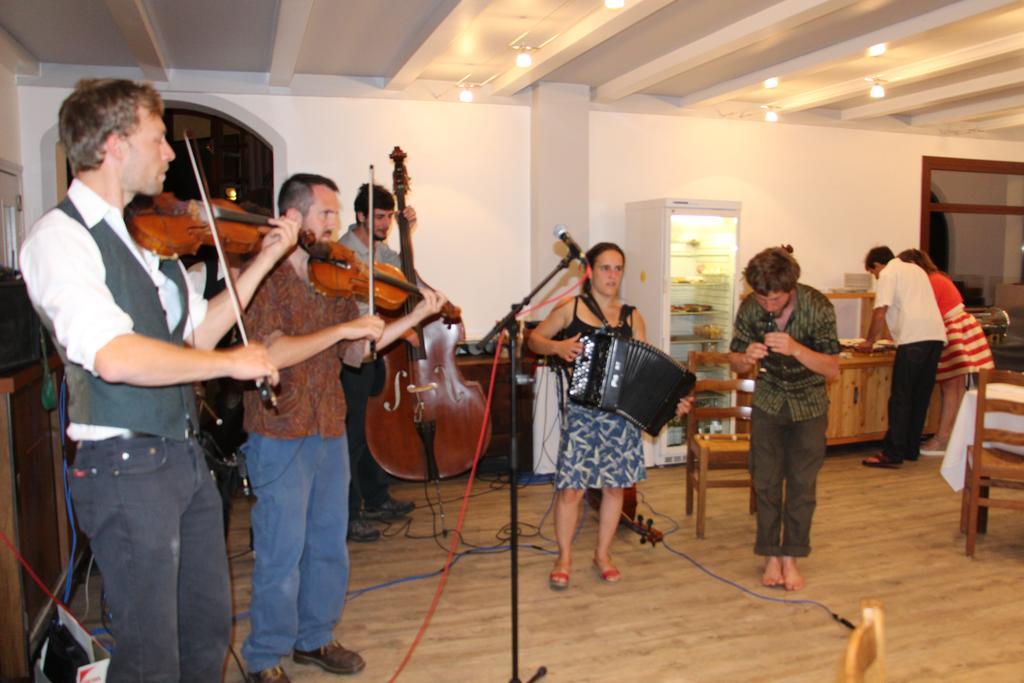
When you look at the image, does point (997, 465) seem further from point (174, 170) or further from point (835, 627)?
point (174, 170)

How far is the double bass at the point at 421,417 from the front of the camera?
3770 millimetres

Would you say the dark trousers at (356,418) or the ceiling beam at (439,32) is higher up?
the ceiling beam at (439,32)

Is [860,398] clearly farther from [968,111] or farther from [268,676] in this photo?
[268,676]

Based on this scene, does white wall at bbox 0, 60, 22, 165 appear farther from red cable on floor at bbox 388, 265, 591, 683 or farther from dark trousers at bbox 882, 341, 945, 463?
dark trousers at bbox 882, 341, 945, 463

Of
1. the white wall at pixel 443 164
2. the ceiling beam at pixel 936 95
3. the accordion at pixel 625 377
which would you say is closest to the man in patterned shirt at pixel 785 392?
the accordion at pixel 625 377

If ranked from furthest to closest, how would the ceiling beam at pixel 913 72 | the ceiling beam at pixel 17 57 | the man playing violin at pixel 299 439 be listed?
1. the ceiling beam at pixel 913 72
2. the ceiling beam at pixel 17 57
3. the man playing violin at pixel 299 439

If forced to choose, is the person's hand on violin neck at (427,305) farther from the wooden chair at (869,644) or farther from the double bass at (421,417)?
the wooden chair at (869,644)

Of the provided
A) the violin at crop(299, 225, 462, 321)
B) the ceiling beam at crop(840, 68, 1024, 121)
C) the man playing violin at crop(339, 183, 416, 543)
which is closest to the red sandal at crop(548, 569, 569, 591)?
the man playing violin at crop(339, 183, 416, 543)

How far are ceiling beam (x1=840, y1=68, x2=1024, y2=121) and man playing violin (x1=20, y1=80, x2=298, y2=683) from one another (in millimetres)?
5635

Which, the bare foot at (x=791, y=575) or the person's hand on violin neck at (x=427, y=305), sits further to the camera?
the bare foot at (x=791, y=575)

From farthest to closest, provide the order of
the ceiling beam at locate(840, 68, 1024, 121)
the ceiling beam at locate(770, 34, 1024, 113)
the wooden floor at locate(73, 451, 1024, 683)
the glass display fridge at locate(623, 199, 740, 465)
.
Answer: the glass display fridge at locate(623, 199, 740, 465)
the ceiling beam at locate(840, 68, 1024, 121)
the ceiling beam at locate(770, 34, 1024, 113)
the wooden floor at locate(73, 451, 1024, 683)

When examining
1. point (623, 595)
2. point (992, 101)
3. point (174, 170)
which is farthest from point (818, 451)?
point (174, 170)

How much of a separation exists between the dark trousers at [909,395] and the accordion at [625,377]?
3.30 metres

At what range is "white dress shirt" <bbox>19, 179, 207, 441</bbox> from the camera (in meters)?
1.47
